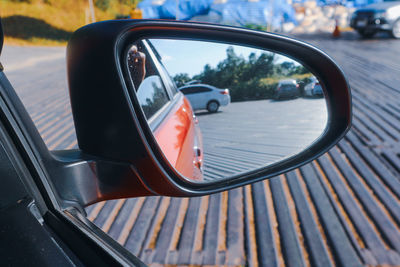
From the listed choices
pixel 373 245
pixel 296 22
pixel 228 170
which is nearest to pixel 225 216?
pixel 373 245

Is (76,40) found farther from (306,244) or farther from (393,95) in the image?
(393,95)

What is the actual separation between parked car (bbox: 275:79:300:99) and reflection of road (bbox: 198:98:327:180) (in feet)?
0.06

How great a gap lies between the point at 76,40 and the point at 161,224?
1.91 metres

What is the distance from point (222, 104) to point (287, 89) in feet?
0.73

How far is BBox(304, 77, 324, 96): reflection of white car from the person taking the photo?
970 mm

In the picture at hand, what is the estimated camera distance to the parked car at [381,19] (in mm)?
12977

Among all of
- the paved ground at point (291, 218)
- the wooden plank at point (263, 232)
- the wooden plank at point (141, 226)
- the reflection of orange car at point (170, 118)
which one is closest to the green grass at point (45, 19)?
the wooden plank at point (141, 226)

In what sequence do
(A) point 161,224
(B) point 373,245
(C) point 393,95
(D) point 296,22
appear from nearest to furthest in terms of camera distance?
(B) point 373,245 → (A) point 161,224 → (C) point 393,95 → (D) point 296,22

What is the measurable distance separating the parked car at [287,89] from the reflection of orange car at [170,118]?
256 millimetres

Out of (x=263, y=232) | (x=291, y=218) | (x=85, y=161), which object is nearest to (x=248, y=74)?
(x=85, y=161)

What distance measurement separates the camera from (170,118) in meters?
0.98

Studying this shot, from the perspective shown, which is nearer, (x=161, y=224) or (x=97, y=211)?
(x=161, y=224)

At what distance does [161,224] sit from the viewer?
2381 millimetres

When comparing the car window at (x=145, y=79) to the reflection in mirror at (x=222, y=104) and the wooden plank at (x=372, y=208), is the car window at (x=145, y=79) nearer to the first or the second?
the reflection in mirror at (x=222, y=104)
